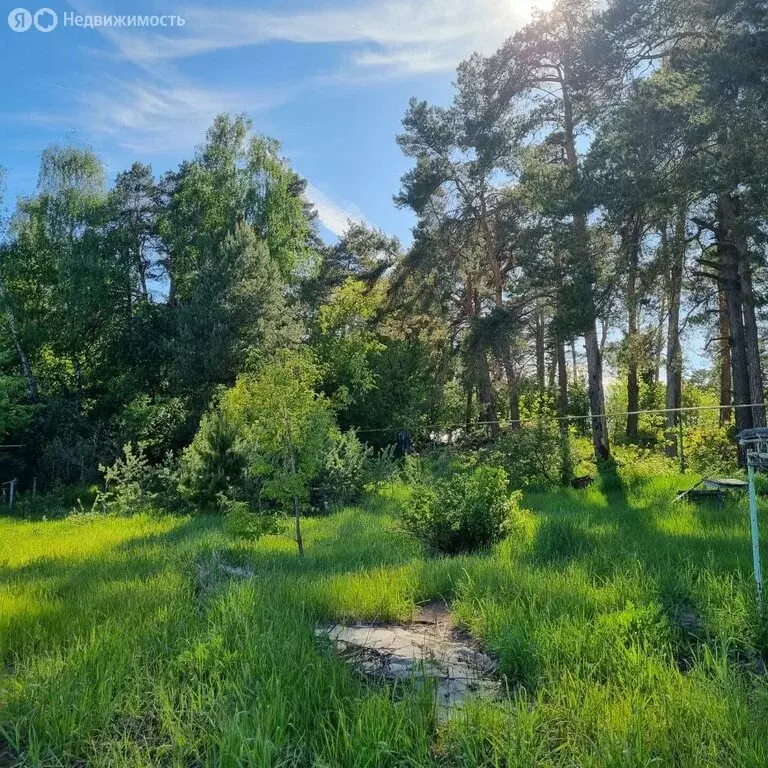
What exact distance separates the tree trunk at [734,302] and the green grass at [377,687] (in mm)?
8703

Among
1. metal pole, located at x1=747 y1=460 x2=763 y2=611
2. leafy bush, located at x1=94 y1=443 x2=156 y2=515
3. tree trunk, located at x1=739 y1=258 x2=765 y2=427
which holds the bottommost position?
leafy bush, located at x1=94 y1=443 x2=156 y2=515

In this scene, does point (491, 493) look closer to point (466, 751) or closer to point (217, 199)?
point (466, 751)

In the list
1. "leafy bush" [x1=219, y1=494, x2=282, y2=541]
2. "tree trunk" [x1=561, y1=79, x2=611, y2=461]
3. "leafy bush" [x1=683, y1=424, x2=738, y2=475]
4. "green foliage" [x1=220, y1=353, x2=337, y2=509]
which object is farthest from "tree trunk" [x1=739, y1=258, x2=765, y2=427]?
"leafy bush" [x1=219, y1=494, x2=282, y2=541]

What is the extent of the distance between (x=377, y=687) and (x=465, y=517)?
3895 millimetres

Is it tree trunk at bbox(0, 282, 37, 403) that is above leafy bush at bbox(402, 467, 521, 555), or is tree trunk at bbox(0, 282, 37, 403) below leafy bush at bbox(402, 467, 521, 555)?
above

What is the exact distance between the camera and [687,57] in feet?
36.7

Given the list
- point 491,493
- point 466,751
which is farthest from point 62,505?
point 466,751

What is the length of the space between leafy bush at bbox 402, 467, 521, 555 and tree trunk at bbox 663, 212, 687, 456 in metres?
5.79

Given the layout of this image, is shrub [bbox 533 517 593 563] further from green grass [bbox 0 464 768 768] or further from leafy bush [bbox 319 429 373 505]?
leafy bush [bbox 319 429 373 505]

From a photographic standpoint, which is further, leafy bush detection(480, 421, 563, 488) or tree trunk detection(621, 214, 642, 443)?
leafy bush detection(480, 421, 563, 488)

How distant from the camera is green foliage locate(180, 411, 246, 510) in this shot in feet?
39.5

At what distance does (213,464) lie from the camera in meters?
12.1

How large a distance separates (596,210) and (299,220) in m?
19.6

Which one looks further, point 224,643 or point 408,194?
point 408,194
